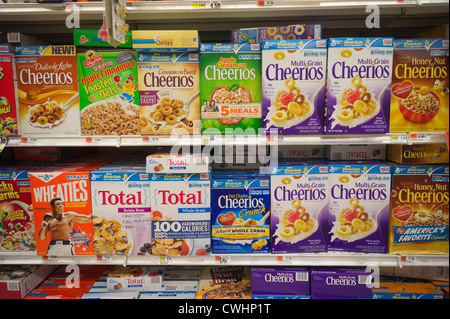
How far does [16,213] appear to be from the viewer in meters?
1.65

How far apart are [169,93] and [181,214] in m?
0.64

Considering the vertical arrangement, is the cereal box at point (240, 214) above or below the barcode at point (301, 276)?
above

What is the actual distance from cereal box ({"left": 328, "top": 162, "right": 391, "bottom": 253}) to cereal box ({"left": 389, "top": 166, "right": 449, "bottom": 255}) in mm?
51

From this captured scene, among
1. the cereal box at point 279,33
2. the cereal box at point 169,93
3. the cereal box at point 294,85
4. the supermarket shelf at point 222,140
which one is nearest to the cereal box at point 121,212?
the supermarket shelf at point 222,140

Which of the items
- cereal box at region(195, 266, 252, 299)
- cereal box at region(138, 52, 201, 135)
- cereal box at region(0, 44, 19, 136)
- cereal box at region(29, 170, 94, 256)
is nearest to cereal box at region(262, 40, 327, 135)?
cereal box at region(138, 52, 201, 135)

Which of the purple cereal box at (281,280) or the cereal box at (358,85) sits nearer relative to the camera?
the cereal box at (358,85)

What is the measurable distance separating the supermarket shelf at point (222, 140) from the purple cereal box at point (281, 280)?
709 mm

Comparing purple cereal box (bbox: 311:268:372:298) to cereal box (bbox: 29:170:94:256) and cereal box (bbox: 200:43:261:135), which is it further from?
cereal box (bbox: 29:170:94:256)

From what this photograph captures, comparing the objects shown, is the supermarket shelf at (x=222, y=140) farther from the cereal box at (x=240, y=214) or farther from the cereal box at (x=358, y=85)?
the cereal box at (x=240, y=214)

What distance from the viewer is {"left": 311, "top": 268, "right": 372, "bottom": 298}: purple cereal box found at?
5.28 ft

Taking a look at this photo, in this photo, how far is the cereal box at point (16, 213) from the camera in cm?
163

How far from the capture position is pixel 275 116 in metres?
1.55

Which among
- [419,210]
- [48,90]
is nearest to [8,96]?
[48,90]
